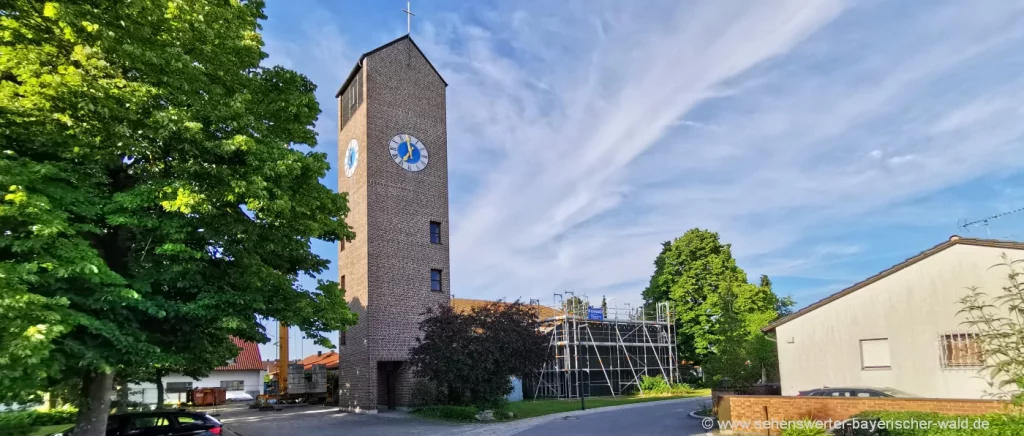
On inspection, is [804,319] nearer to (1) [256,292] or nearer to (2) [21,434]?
(1) [256,292]

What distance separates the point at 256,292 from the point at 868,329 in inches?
665

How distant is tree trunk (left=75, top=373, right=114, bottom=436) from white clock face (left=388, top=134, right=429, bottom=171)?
2117 cm

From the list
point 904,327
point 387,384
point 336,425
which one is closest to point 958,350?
point 904,327

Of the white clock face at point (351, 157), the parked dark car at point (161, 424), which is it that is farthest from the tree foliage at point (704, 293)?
the parked dark car at point (161, 424)

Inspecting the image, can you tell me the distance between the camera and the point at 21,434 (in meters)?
17.3

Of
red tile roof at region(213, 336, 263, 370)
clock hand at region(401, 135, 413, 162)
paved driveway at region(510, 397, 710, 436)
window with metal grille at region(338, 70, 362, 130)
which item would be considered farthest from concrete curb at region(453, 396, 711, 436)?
red tile roof at region(213, 336, 263, 370)

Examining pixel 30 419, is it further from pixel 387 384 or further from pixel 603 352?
pixel 603 352

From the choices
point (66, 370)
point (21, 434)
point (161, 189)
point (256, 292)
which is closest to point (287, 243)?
point (256, 292)

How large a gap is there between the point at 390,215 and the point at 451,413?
35.5ft

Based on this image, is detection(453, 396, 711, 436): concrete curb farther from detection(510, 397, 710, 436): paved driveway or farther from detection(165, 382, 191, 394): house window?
detection(165, 382, 191, 394): house window

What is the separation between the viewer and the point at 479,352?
24.9m

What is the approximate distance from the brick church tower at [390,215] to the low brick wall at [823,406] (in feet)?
58.5

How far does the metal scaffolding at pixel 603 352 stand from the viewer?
40.5 metres

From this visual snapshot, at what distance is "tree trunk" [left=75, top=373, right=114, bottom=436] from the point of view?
38.3 feet
